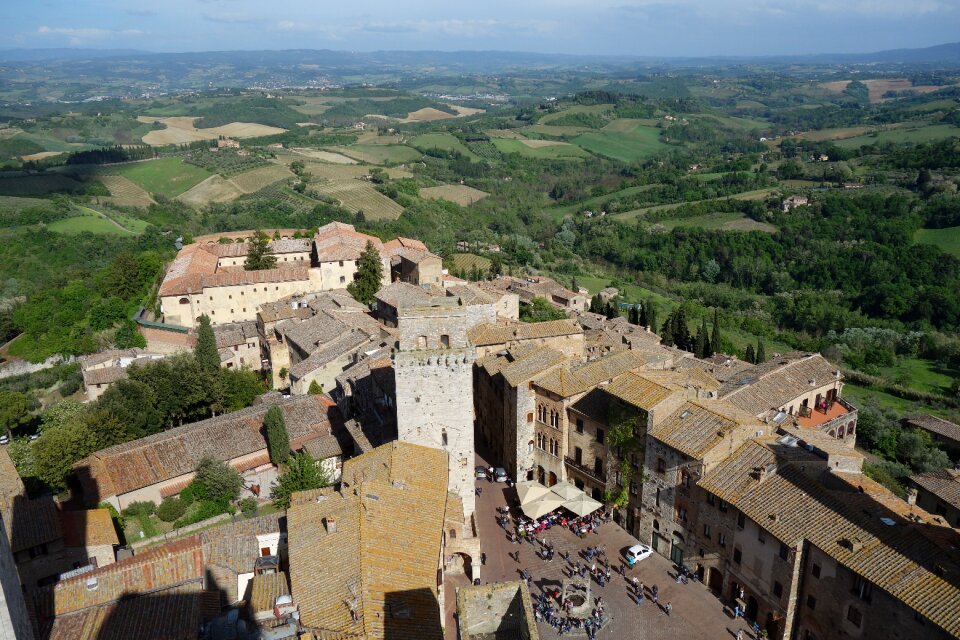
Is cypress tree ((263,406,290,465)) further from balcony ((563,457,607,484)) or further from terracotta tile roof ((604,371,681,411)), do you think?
terracotta tile roof ((604,371,681,411))

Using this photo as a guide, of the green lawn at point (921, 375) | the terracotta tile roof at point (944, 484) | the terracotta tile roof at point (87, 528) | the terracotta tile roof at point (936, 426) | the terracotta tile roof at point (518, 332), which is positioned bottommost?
the green lawn at point (921, 375)

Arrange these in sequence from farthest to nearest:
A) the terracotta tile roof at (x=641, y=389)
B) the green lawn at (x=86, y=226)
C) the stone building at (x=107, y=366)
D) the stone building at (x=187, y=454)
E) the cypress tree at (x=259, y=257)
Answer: the green lawn at (x=86, y=226)
the cypress tree at (x=259, y=257)
the stone building at (x=107, y=366)
the stone building at (x=187, y=454)
the terracotta tile roof at (x=641, y=389)

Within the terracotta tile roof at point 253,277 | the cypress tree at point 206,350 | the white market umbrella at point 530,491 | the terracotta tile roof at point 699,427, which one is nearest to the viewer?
the terracotta tile roof at point 699,427

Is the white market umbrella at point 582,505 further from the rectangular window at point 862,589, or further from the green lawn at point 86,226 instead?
the green lawn at point 86,226

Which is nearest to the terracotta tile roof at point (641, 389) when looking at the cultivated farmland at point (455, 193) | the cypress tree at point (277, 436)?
the cypress tree at point (277, 436)

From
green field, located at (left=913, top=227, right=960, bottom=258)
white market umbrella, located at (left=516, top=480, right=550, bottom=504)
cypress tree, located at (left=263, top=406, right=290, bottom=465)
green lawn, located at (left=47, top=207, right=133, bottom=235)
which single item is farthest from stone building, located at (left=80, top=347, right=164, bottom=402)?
green field, located at (left=913, top=227, right=960, bottom=258)

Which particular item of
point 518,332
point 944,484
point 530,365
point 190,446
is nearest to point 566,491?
point 530,365
